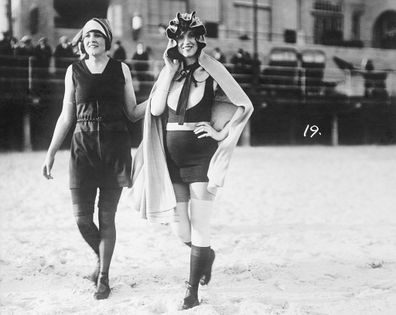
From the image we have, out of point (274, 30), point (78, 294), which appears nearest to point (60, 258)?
point (78, 294)

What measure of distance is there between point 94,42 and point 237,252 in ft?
4.39

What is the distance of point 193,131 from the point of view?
1613 mm

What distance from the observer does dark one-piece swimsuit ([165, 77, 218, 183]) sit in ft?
5.29

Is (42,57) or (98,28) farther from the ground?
(42,57)

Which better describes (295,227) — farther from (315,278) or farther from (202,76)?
(202,76)

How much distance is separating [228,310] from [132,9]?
5869 mm

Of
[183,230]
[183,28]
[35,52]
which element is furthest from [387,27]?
[183,230]

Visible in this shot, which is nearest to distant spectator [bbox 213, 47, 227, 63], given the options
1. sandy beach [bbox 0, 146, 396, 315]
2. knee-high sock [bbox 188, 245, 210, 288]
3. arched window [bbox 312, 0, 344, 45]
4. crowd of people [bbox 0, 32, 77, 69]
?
sandy beach [bbox 0, 146, 396, 315]

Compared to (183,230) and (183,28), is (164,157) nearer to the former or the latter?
(183,230)

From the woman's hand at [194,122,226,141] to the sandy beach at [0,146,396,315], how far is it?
373 mm

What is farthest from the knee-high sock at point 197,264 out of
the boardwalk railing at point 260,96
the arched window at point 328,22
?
the arched window at point 328,22

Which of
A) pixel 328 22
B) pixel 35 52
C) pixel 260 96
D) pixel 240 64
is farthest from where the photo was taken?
pixel 328 22

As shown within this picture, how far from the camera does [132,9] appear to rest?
22.1 ft

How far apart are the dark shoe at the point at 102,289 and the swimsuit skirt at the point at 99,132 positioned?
34 centimetres
